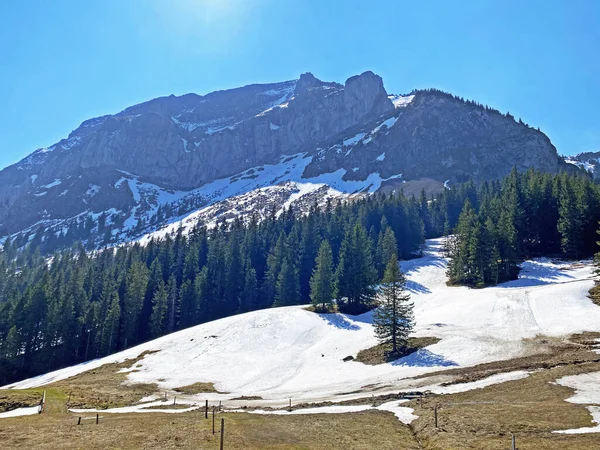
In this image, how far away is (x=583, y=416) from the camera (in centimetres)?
2077

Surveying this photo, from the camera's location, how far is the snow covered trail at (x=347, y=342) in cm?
4281

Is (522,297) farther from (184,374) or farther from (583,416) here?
(184,374)

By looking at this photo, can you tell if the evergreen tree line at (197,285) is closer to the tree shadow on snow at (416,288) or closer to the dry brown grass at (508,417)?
the tree shadow on snow at (416,288)

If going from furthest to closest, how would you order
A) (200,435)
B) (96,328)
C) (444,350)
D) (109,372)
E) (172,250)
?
(172,250) → (96,328) → (109,372) → (444,350) → (200,435)

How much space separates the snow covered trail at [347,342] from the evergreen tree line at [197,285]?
13.8 meters

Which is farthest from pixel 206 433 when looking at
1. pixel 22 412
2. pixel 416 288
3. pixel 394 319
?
pixel 416 288

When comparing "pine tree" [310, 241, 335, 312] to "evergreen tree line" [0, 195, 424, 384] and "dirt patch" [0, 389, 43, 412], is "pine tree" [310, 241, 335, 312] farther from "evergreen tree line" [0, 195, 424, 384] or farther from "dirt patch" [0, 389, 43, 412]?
"dirt patch" [0, 389, 43, 412]

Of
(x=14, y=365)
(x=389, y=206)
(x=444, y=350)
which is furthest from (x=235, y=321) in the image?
(x=389, y=206)

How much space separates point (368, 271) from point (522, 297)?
27.3m

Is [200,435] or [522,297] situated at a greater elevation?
[522,297]

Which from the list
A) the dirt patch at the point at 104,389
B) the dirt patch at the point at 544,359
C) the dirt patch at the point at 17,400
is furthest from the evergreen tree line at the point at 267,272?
the dirt patch at the point at 17,400

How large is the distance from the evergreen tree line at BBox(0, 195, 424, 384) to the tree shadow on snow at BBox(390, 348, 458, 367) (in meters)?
29.6

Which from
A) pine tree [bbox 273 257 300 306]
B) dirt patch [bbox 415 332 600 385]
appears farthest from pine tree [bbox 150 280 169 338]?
dirt patch [bbox 415 332 600 385]

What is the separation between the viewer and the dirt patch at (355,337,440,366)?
48197mm
